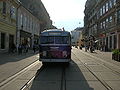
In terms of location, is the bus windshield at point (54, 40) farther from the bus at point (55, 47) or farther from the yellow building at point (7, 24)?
the yellow building at point (7, 24)

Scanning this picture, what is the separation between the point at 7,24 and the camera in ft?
95.7

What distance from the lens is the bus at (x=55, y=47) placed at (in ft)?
48.8

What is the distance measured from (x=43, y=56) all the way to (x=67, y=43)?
191 centimetres

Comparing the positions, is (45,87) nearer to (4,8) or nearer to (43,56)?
(43,56)

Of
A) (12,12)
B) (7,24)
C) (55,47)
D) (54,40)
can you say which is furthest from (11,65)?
(12,12)

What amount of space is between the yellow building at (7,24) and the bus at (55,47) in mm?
12835

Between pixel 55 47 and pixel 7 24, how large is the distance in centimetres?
1593

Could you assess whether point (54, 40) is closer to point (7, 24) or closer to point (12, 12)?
point (7, 24)

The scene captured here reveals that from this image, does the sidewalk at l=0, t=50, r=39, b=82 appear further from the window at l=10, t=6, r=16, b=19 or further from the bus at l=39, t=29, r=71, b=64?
the window at l=10, t=6, r=16, b=19

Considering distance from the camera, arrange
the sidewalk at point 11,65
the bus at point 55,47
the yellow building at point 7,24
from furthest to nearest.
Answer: the yellow building at point 7,24 → the bus at point 55,47 → the sidewalk at point 11,65

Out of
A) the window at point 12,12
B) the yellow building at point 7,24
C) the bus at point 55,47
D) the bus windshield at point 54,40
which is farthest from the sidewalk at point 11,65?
the window at point 12,12

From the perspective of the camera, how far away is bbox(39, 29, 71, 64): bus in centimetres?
1488

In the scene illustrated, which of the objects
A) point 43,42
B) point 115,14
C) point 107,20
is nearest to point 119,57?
point 43,42

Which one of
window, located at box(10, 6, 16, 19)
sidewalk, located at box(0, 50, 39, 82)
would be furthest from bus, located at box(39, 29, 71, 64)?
window, located at box(10, 6, 16, 19)
